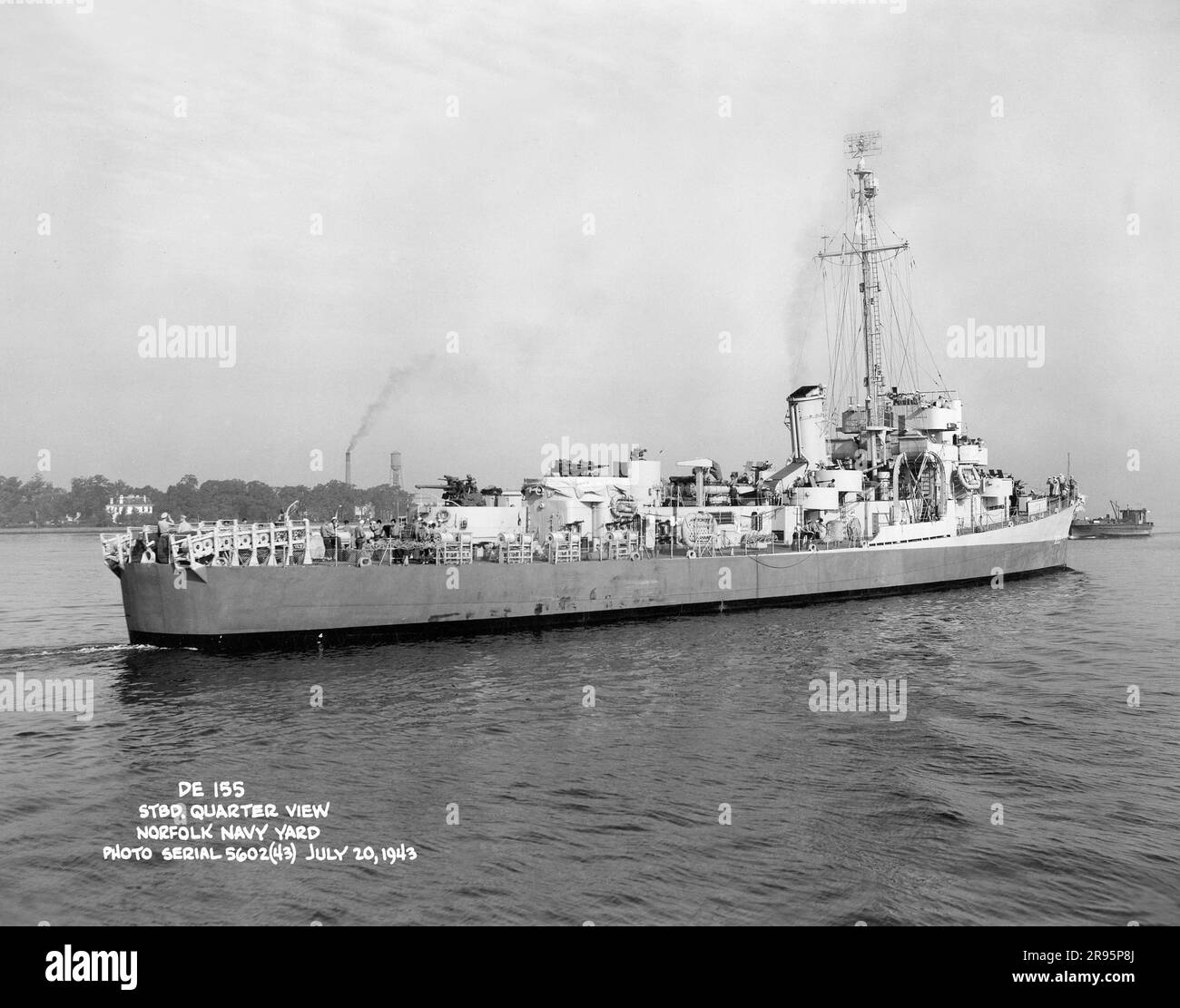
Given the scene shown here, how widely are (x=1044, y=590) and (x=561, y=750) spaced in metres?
37.6

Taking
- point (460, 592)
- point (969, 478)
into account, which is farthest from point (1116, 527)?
point (460, 592)

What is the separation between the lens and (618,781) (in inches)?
545

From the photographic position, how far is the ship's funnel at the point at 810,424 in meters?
43.0

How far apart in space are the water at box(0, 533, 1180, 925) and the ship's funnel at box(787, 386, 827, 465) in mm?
17761

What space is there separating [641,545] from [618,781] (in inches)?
859

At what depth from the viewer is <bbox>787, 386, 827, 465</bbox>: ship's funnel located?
4303 centimetres

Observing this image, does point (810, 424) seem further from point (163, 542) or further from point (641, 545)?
point (163, 542)

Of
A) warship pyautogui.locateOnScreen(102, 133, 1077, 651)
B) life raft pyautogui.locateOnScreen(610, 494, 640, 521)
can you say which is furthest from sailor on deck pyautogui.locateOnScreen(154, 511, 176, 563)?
life raft pyautogui.locateOnScreen(610, 494, 640, 521)

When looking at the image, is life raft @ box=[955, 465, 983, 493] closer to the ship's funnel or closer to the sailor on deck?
the ship's funnel

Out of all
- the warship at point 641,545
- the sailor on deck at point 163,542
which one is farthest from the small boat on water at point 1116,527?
the sailor on deck at point 163,542

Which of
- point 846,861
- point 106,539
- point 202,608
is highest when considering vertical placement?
point 106,539

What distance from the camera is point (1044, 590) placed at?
143 ft
